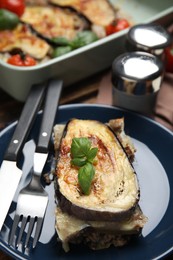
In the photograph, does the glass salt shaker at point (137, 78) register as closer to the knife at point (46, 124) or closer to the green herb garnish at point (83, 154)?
the knife at point (46, 124)

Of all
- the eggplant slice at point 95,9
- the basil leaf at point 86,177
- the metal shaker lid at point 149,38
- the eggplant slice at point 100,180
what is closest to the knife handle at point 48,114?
the eggplant slice at point 100,180

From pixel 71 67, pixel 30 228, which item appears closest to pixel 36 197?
pixel 30 228

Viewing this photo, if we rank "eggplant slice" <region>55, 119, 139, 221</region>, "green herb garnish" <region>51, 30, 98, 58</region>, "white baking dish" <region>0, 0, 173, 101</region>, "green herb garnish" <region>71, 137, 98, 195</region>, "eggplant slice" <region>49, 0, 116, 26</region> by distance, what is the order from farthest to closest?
"eggplant slice" <region>49, 0, 116, 26</region>
"green herb garnish" <region>51, 30, 98, 58</region>
"white baking dish" <region>0, 0, 173, 101</region>
"green herb garnish" <region>71, 137, 98, 195</region>
"eggplant slice" <region>55, 119, 139, 221</region>

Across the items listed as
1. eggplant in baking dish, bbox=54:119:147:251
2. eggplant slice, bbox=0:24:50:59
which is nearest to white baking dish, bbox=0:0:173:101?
eggplant slice, bbox=0:24:50:59

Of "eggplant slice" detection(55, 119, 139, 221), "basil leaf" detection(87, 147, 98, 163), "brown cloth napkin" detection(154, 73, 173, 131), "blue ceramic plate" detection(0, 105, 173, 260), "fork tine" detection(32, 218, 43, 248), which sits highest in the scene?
"basil leaf" detection(87, 147, 98, 163)

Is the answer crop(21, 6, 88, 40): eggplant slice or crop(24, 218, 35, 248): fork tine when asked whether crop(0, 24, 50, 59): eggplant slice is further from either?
crop(24, 218, 35, 248): fork tine

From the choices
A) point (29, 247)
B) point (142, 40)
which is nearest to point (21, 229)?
point (29, 247)
